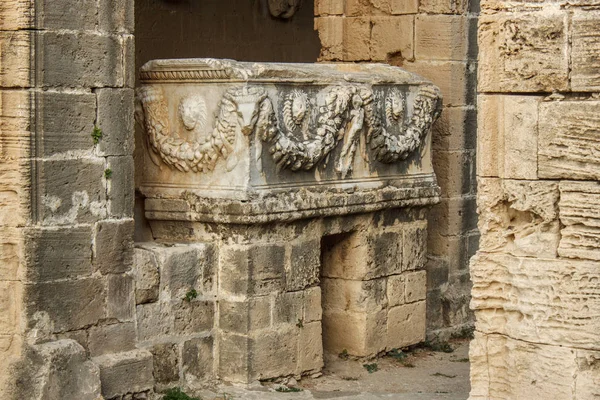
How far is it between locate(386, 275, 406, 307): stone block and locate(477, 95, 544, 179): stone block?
13.0ft

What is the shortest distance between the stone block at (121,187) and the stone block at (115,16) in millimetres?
806

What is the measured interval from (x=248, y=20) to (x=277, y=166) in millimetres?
5071

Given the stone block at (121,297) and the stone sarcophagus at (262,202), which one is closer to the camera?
the stone block at (121,297)

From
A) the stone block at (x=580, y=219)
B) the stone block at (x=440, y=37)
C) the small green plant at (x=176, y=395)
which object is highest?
the stone block at (x=440, y=37)

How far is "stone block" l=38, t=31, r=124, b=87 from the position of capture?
24.4 ft

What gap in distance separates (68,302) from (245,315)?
135cm

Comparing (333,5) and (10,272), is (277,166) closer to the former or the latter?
(10,272)

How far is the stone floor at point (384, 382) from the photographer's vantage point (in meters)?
8.51

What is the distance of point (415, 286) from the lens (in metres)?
10.1

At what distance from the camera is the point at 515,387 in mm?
5848

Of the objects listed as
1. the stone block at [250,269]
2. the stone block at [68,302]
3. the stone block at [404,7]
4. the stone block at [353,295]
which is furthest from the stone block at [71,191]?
the stone block at [404,7]

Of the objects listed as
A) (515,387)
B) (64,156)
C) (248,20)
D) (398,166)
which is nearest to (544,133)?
(515,387)

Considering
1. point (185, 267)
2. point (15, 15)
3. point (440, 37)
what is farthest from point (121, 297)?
point (440, 37)

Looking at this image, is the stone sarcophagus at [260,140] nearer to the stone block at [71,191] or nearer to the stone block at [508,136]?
Answer: the stone block at [71,191]
